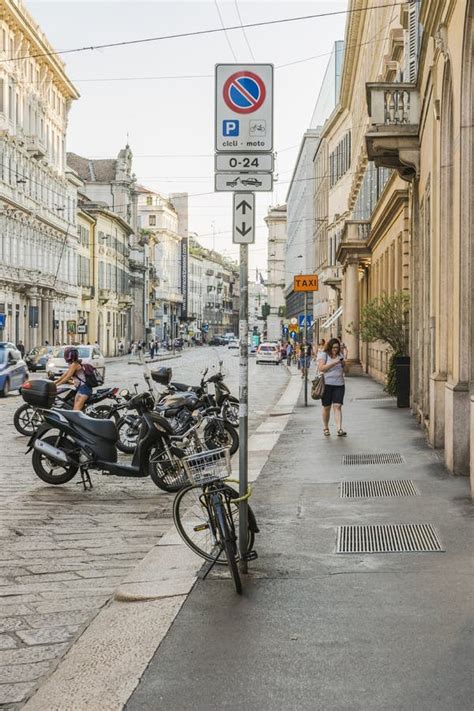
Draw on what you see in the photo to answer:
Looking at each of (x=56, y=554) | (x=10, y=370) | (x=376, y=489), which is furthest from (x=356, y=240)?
(x=56, y=554)

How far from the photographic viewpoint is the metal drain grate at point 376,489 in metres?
10.1

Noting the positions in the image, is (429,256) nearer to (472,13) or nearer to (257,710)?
(472,13)

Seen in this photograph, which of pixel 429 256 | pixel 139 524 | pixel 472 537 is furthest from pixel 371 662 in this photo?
pixel 429 256

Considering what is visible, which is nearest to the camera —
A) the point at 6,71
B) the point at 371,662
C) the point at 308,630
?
the point at 371,662

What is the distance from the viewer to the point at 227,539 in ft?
21.0

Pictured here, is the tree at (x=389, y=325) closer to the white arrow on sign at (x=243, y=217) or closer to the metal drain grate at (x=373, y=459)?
the metal drain grate at (x=373, y=459)

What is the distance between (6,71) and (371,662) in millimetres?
56755

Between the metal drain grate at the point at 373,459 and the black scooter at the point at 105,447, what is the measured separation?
2.48 metres

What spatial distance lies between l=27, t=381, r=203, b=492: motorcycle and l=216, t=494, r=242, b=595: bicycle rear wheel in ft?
14.6

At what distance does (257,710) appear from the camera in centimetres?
438

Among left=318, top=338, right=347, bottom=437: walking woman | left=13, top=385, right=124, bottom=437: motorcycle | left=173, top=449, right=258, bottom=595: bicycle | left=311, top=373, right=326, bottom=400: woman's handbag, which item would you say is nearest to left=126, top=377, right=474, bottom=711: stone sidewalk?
left=173, top=449, right=258, bottom=595: bicycle

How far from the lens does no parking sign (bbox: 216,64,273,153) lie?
702 cm

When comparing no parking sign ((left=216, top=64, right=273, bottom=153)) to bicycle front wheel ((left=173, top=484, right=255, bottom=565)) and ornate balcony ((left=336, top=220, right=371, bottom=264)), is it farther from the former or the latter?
ornate balcony ((left=336, top=220, right=371, bottom=264))

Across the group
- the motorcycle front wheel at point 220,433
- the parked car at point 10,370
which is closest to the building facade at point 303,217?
the parked car at point 10,370
